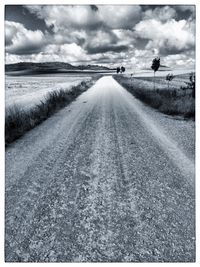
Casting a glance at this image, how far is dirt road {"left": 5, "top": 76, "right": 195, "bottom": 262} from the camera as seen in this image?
2.71 meters

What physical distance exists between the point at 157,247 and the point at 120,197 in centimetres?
113

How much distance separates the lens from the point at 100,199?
3.70 meters

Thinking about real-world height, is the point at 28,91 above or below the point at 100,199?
above

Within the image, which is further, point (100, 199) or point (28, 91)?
point (28, 91)

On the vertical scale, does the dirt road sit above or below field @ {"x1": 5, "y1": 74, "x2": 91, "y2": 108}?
below

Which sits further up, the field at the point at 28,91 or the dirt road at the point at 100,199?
the field at the point at 28,91

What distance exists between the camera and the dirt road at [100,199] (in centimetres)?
271

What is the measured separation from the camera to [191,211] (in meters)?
3.39

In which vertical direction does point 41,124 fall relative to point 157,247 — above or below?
above

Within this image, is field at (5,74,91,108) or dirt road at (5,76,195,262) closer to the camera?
dirt road at (5,76,195,262)

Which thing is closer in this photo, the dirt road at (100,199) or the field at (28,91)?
the dirt road at (100,199)
